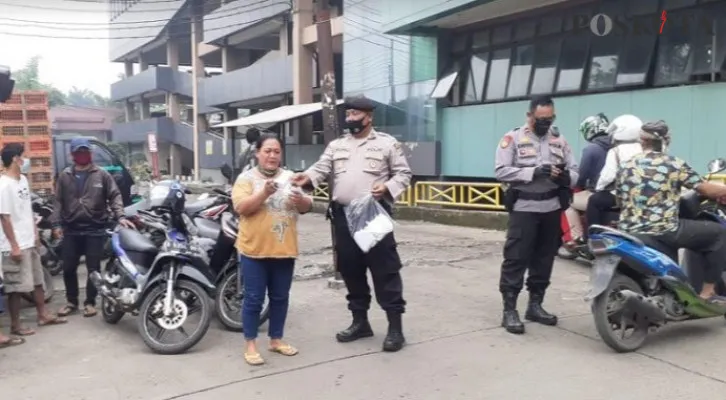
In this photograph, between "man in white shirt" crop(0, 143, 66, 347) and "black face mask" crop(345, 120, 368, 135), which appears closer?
"black face mask" crop(345, 120, 368, 135)

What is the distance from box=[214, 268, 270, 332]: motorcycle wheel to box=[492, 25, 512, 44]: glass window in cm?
992

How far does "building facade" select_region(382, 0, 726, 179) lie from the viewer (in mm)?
9922

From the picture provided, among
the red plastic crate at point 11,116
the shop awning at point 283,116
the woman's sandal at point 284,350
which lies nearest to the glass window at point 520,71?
the shop awning at point 283,116

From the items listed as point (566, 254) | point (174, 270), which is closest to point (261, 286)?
point (174, 270)

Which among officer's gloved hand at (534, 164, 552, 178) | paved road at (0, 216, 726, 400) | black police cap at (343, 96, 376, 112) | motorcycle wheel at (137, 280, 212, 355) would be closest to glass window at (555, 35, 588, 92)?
paved road at (0, 216, 726, 400)

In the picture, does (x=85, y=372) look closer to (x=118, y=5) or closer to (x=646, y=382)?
(x=646, y=382)

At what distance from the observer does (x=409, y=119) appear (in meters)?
15.3

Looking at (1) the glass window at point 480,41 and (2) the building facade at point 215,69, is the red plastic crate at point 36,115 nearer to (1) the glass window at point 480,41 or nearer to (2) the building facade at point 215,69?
(1) the glass window at point 480,41

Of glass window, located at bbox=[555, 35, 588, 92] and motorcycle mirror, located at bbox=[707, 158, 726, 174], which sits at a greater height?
glass window, located at bbox=[555, 35, 588, 92]

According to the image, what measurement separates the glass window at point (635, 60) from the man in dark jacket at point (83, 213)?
8.57 m

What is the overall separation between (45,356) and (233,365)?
4.80 feet

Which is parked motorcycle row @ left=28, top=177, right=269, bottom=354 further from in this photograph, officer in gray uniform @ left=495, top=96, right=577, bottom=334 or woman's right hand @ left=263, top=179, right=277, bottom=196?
officer in gray uniform @ left=495, top=96, right=577, bottom=334

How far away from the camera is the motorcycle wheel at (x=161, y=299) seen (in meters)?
4.75

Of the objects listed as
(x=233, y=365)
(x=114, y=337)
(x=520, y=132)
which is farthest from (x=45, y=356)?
(x=520, y=132)
